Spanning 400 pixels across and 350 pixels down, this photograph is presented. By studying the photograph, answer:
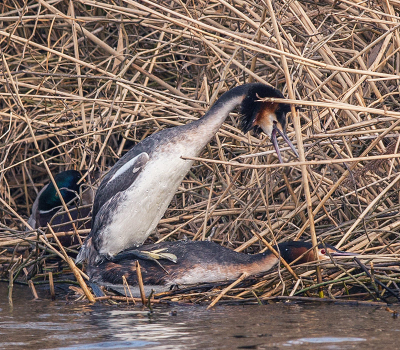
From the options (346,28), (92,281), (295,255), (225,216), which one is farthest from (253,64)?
(92,281)

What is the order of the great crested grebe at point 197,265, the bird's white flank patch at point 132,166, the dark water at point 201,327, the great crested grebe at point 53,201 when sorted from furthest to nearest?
the great crested grebe at point 53,201 < the bird's white flank patch at point 132,166 < the great crested grebe at point 197,265 < the dark water at point 201,327

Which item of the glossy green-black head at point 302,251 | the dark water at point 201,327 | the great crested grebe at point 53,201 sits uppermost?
the great crested grebe at point 53,201

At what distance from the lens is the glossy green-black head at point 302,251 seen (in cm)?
437

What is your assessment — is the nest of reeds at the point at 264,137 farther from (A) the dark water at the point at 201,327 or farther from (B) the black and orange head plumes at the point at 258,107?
(A) the dark water at the point at 201,327

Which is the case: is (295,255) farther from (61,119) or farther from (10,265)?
(61,119)

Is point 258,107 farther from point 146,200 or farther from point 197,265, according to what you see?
point 197,265

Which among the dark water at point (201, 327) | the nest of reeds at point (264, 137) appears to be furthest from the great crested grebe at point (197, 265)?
the dark water at point (201, 327)

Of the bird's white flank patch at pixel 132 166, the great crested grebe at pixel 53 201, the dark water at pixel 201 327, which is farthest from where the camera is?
the great crested grebe at pixel 53 201

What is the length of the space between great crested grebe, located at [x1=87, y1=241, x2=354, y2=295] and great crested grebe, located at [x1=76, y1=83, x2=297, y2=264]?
22 centimetres

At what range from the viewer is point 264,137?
5.42 meters

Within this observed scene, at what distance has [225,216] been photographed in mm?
5688

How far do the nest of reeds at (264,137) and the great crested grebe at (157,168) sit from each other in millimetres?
191

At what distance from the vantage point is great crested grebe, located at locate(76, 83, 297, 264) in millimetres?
4805

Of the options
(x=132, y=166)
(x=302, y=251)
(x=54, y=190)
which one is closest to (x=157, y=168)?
(x=132, y=166)
